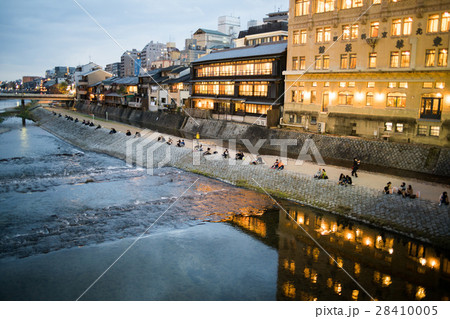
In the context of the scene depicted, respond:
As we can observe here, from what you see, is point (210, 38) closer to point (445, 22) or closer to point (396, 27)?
point (396, 27)

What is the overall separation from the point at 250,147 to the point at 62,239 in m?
30.1

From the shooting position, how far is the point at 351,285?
16141 millimetres

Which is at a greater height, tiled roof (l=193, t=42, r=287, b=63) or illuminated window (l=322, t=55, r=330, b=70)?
tiled roof (l=193, t=42, r=287, b=63)

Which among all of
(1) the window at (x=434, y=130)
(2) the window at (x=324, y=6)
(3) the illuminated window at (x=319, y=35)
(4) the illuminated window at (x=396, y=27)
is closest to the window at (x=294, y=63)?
(3) the illuminated window at (x=319, y=35)

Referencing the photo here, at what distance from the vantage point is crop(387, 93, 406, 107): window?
35.9 meters

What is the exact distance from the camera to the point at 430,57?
33250mm

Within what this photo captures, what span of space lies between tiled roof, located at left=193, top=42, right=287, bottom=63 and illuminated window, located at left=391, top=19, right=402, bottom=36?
16.1 meters

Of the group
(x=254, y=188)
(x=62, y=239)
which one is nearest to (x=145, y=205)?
(x=62, y=239)

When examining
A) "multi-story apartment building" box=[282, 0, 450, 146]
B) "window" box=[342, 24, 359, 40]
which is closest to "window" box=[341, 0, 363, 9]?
"multi-story apartment building" box=[282, 0, 450, 146]

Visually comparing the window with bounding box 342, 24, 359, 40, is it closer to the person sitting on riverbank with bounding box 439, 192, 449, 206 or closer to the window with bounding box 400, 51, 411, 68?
the window with bounding box 400, 51, 411, 68

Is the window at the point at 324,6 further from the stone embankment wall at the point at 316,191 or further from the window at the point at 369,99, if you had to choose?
the stone embankment wall at the point at 316,191

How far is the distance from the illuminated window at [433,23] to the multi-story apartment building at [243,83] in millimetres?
19453

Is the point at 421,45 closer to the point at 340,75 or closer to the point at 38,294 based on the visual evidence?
the point at 340,75
